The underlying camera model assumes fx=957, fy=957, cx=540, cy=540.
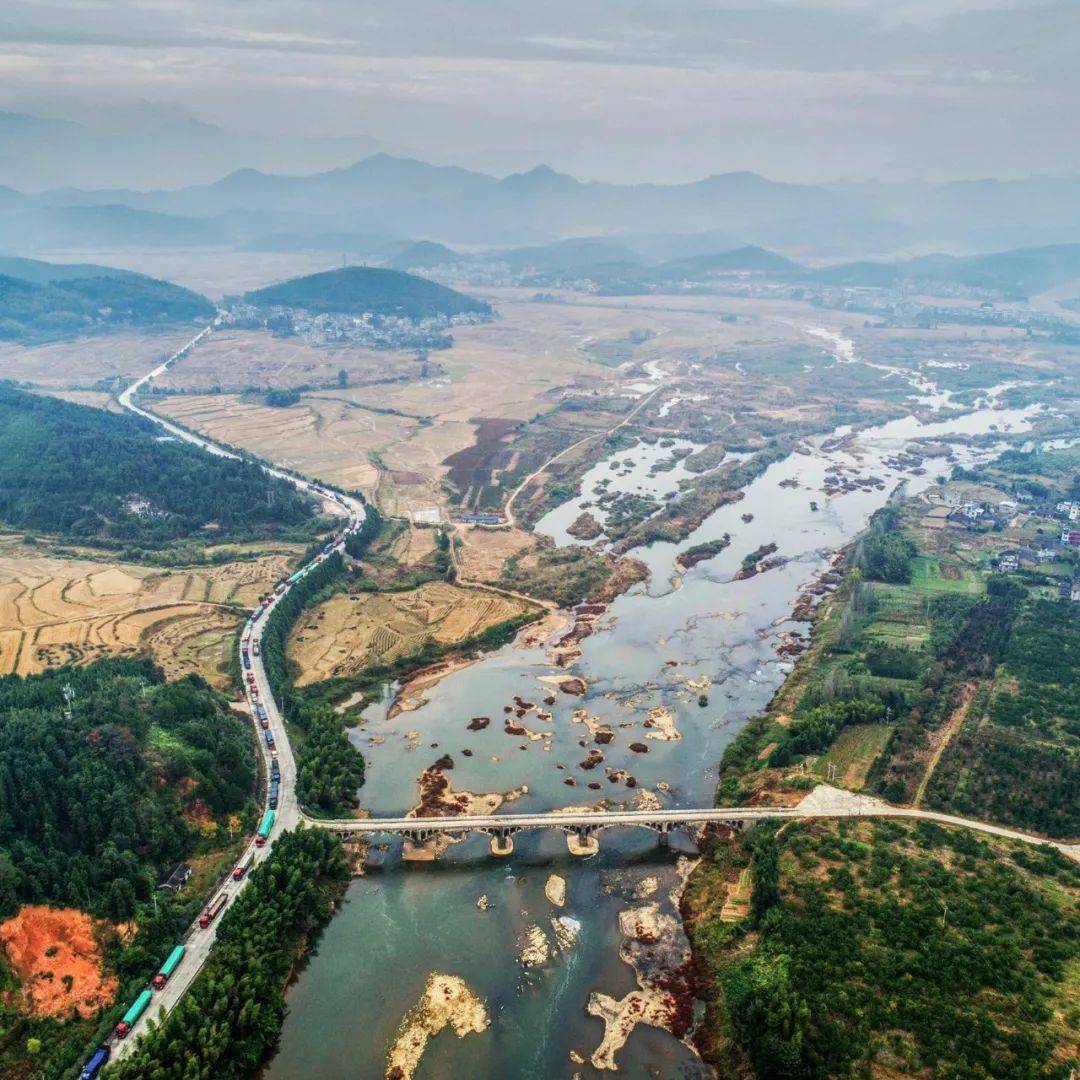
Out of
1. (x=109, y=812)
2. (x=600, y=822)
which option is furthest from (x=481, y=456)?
(x=109, y=812)

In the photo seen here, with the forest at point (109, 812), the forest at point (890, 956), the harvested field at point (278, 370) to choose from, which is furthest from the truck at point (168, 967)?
the harvested field at point (278, 370)

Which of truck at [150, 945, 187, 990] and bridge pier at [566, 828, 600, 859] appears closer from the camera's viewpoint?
truck at [150, 945, 187, 990]

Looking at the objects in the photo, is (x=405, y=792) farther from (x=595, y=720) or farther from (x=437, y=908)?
(x=595, y=720)

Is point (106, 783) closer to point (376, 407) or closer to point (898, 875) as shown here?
point (898, 875)

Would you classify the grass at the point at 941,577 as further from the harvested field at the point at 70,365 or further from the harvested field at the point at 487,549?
the harvested field at the point at 70,365

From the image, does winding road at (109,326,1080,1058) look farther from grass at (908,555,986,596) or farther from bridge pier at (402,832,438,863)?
grass at (908,555,986,596)

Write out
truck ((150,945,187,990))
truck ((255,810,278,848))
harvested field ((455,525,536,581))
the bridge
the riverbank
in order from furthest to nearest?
harvested field ((455,525,536,581)), the bridge, truck ((255,810,278,848)), truck ((150,945,187,990)), the riverbank

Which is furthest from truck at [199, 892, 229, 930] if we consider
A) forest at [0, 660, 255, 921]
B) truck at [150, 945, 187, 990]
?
forest at [0, 660, 255, 921]
